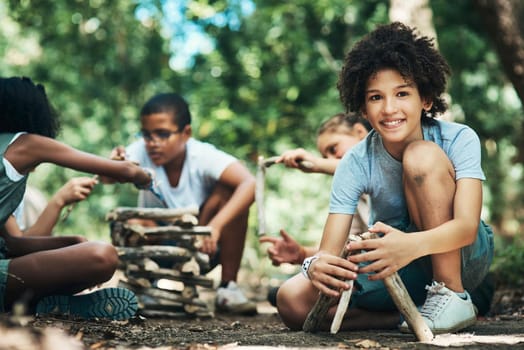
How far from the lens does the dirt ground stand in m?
1.67

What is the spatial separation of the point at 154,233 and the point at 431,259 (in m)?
1.79

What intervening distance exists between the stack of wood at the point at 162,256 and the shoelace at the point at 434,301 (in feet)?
5.42

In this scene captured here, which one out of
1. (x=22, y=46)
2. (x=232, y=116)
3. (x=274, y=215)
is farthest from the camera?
(x=22, y=46)

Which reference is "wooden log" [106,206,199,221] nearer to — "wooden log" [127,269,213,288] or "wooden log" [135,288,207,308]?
"wooden log" [127,269,213,288]

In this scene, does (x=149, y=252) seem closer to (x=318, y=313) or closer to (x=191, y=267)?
(x=191, y=267)

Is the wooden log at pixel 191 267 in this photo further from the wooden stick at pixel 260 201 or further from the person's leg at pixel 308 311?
the person's leg at pixel 308 311

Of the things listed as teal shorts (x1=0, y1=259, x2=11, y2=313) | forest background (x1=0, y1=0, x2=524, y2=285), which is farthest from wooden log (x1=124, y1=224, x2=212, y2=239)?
forest background (x1=0, y1=0, x2=524, y2=285)

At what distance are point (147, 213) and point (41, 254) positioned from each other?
37.3 inches

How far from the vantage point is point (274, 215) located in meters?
7.60

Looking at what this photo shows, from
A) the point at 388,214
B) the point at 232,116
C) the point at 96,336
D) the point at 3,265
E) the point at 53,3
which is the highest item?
the point at 53,3

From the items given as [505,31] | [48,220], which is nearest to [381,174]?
[48,220]

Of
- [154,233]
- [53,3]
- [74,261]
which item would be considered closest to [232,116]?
[53,3]

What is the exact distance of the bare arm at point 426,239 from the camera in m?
2.28

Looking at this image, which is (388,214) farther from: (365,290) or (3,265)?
(3,265)
